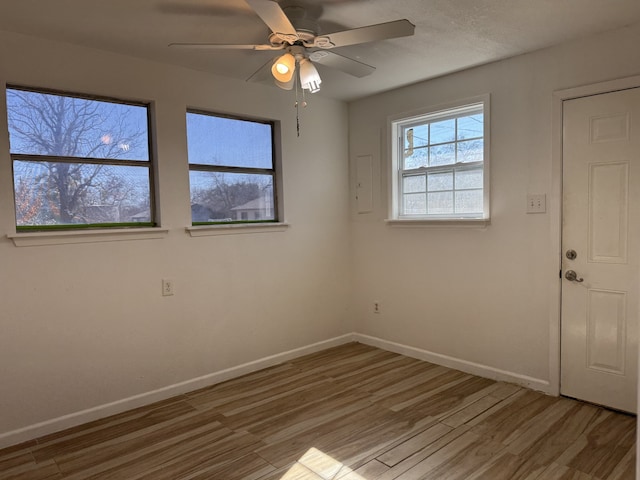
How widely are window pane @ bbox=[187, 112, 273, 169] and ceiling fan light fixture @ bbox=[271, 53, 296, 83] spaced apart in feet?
4.29

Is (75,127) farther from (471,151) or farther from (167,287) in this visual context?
(471,151)

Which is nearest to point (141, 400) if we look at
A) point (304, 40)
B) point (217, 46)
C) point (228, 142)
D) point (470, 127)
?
point (228, 142)

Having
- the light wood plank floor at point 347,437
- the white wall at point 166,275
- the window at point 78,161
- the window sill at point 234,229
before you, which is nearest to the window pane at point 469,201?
the white wall at point 166,275

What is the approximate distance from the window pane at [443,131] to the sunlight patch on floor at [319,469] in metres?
2.60

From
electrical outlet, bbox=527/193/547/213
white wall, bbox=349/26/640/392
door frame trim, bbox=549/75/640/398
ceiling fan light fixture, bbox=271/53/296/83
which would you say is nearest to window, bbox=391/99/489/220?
white wall, bbox=349/26/640/392

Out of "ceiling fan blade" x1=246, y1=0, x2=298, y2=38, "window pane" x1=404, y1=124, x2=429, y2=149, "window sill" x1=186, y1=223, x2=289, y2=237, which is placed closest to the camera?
"ceiling fan blade" x1=246, y1=0, x2=298, y2=38

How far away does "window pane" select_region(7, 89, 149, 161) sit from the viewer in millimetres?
2670

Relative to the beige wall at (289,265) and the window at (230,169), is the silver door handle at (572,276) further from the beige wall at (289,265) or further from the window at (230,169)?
the window at (230,169)

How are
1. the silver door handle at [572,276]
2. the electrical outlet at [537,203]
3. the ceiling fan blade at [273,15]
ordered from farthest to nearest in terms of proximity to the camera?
1. the electrical outlet at [537,203]
2. the silver door handle at [572,276]
3. the ceiling fan blade at [273,15]

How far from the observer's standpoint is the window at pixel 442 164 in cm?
349

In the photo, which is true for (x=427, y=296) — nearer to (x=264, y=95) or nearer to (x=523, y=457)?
(x=523, y=457)

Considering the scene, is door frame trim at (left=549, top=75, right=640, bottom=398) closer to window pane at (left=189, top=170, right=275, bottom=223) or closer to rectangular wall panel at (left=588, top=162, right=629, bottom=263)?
rectangular wall panel at (left=588, top=162, right=629, bottom=263)

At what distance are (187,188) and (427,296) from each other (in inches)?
86.3

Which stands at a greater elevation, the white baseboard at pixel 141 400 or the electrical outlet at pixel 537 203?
the electrical outlet at pixel 537 203
